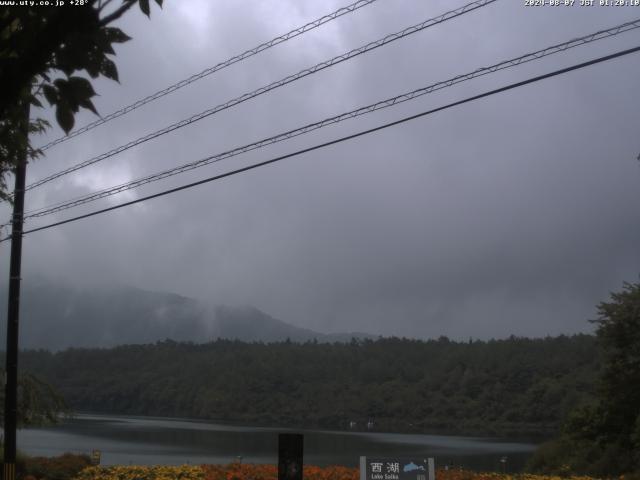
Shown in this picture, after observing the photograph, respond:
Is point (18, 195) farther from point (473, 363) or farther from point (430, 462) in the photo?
point (473, 363)

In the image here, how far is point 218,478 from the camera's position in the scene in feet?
48.7

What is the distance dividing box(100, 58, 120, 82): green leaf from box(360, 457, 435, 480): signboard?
30.4 feet

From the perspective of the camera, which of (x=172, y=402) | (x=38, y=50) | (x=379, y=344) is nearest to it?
(x=38, y=50)

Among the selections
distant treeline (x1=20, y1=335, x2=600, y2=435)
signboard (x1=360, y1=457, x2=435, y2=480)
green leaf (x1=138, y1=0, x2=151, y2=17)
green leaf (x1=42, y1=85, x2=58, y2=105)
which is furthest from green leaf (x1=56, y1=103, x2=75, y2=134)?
distant treeline (x1=20, y1=335, x2=600, y2=435)

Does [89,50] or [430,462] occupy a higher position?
[89,50]

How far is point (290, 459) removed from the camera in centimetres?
746

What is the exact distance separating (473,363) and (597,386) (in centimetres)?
6903

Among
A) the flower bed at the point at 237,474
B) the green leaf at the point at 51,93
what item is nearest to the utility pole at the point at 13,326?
the flower bed at the point at 237,474

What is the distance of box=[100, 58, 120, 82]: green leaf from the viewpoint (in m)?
3.54

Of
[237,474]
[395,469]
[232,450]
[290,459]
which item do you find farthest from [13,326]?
[232,450]

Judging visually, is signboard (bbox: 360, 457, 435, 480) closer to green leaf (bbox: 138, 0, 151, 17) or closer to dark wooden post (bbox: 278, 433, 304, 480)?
dark wooden post (bbox: 278, 433, 304, 480)

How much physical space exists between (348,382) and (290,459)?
306ft

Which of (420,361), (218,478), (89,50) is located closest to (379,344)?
(420,361)

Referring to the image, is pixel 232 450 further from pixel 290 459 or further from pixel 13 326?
pixel 290 459
